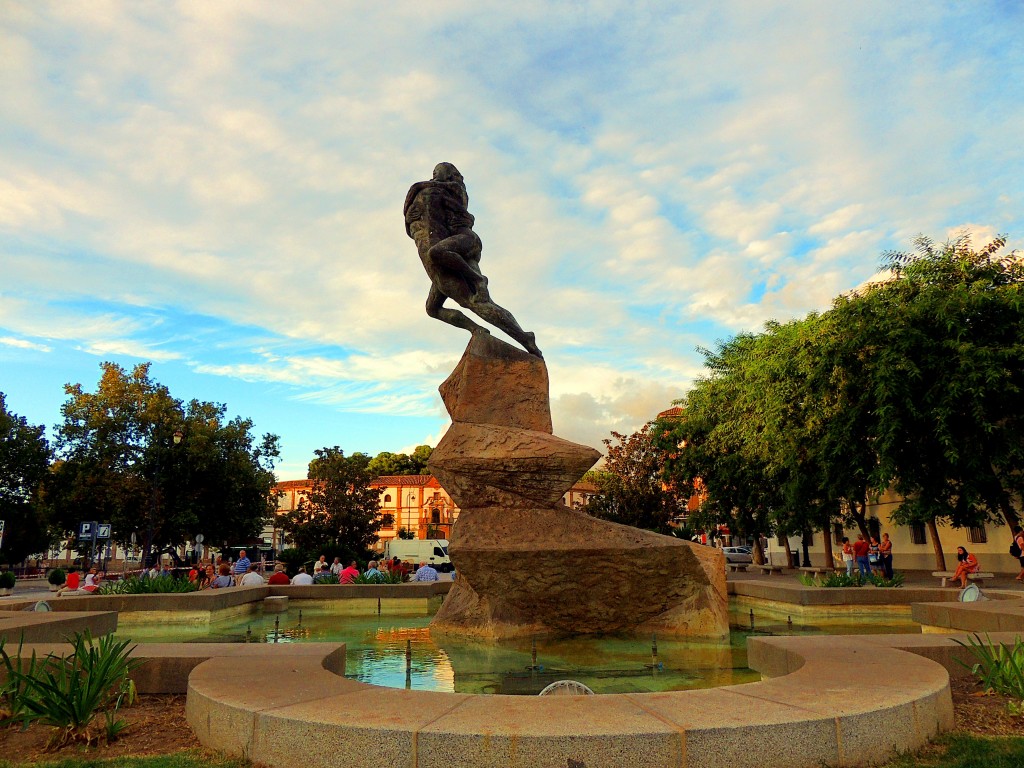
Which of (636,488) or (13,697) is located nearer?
(13,697)

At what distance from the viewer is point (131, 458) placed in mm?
37875

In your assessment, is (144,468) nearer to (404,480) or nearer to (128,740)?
(128,740)

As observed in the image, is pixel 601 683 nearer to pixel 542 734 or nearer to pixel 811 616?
pixel 542 734

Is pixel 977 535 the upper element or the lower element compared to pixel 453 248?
lower

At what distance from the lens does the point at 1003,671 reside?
5520mm

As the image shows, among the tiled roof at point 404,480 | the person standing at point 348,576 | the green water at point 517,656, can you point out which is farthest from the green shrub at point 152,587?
the tiled roof at point 404,480

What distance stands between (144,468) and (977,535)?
128 feet

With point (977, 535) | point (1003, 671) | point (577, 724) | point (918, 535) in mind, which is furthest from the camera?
point (918, 535)

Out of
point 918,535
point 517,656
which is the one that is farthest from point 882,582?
point 918,535

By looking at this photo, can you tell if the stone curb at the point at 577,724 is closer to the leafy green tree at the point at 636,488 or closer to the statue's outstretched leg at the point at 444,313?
the statue's outstretched leg at the point at 444,313

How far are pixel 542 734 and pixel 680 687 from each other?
338cm

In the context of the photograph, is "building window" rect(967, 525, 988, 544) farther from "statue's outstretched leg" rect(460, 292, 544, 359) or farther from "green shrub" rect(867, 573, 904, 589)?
"statue's outstretched leg" rect(460, 292, 544, 359)

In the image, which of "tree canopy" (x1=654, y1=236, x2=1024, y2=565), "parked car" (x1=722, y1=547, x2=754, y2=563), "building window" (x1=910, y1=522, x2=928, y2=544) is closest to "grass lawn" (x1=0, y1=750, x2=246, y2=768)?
"tree canopy" (x1=654, y1=236, x2=1024, y2=565)

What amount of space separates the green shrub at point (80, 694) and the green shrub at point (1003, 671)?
6403 millimetres
